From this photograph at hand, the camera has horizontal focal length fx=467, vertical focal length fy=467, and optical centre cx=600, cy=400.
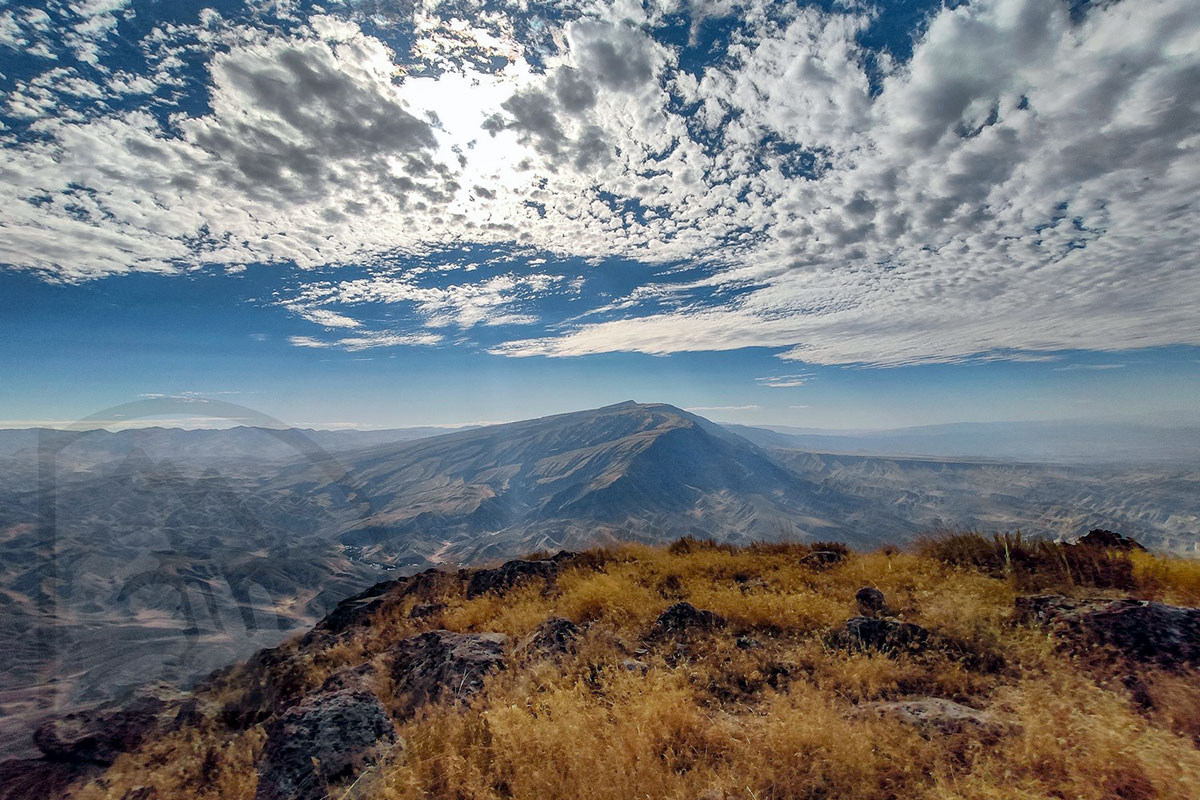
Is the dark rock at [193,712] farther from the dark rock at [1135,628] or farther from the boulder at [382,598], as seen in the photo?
the dark rock at [1135,628]

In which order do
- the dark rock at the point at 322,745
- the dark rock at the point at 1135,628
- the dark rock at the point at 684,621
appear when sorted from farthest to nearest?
the dark rock at the point at 684,621 → the dark rock at the point at 1135,628 → the dark rock at the point at 322,745

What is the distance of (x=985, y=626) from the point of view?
770 centimetres

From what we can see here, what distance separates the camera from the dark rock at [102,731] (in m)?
7.00

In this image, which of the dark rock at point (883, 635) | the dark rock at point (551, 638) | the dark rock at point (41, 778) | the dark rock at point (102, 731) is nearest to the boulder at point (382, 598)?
the dark rock at point (102, 731)

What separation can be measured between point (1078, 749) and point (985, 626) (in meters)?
3.52

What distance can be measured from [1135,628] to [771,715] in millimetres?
5432

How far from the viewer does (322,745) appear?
216 inches

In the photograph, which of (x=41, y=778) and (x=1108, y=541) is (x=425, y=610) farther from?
(x=1108, y=541)

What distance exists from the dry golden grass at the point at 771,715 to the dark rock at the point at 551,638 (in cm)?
30

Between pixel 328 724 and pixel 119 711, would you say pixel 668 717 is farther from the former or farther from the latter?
pixel 119 711

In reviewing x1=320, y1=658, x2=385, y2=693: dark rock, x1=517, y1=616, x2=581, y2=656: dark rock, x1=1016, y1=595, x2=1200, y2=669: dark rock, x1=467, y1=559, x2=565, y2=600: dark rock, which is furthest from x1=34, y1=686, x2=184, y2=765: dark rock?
x1=1016, y1=595, x2=1200, y2=669: dark rock

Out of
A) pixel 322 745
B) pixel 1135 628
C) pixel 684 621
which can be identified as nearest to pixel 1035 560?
pixel 1135 628

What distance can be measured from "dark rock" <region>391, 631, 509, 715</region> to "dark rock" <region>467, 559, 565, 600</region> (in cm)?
325

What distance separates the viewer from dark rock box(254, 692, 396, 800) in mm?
5168
